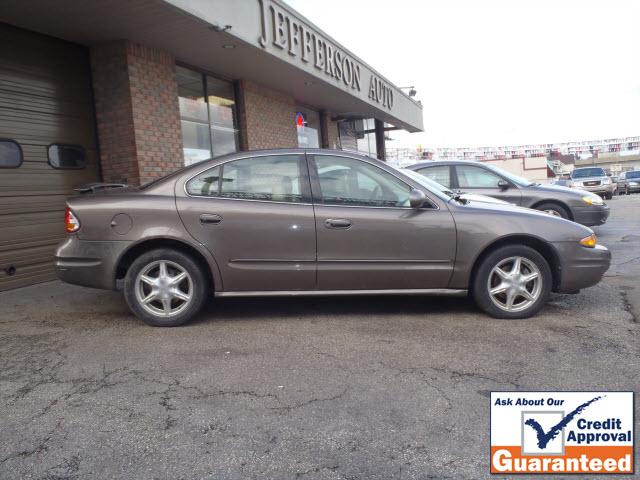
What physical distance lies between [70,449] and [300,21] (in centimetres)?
852

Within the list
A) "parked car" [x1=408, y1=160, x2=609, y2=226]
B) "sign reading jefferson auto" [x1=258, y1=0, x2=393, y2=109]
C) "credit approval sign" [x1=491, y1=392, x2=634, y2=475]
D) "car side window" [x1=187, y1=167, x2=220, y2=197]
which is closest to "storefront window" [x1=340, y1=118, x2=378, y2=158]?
"sign reading jefferson auto" [x1=258, y1=0, x2=393, y2=109]

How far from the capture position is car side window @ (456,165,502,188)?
8172 mm

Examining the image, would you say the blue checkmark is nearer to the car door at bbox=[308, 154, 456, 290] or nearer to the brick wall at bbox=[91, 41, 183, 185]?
the car door at bbox=[308, 154, 456, 290]

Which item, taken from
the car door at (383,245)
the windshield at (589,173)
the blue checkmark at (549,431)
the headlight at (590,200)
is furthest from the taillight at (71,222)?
the windshield at (589,173)

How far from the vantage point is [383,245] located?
420 cm

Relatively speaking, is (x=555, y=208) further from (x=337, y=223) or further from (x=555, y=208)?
(x=337, y=223)

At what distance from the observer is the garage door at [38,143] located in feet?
Result: 20.0

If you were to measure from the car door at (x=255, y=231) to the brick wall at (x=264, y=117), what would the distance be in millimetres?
5465

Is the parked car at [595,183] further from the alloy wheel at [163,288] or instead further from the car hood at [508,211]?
the alloy wheel at [163,288]

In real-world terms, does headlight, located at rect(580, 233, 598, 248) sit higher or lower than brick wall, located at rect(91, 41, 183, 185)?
lower

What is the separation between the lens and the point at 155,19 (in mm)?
6340

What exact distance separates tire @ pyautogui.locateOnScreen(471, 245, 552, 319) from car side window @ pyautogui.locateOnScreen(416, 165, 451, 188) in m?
4.17

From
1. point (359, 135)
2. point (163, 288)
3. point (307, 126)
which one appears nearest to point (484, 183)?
point (163, 288)

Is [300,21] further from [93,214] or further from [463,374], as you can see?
[463,374]
